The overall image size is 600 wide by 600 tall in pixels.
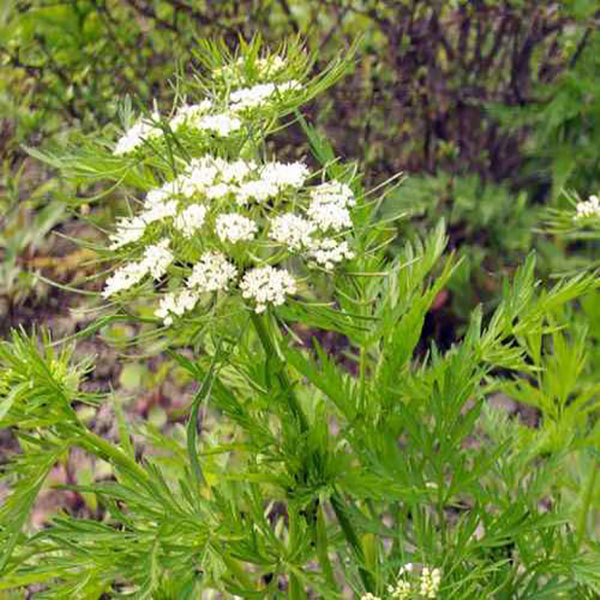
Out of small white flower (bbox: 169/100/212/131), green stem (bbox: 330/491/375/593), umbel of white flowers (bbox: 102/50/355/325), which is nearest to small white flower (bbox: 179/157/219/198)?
umbel of white flowers (bbox: 102/50/355/325)

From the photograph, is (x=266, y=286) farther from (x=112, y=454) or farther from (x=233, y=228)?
(x=112, y=454)

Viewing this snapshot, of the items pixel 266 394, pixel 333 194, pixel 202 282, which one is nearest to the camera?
pixel 202 282

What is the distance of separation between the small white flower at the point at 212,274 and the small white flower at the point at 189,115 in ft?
0.73

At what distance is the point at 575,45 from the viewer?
129 inches

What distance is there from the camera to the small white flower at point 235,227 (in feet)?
3.57

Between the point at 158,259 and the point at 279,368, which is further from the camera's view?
the point at 279,368

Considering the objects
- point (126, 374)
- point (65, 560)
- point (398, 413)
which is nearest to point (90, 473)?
point (126, 374)

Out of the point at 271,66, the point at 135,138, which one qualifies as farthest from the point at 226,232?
the point at 271,66

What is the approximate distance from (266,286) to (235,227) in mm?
68

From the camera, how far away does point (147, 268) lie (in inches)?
44.3

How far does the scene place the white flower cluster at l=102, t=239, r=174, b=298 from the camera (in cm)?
112

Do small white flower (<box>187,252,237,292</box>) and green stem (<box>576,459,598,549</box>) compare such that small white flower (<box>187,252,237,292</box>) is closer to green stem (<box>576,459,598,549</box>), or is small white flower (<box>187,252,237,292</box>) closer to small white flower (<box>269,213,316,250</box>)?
small white flower (<box>269,213,316,250</box>)

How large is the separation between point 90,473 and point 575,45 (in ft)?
6.39

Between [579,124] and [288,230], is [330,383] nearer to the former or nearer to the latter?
[288,230]
